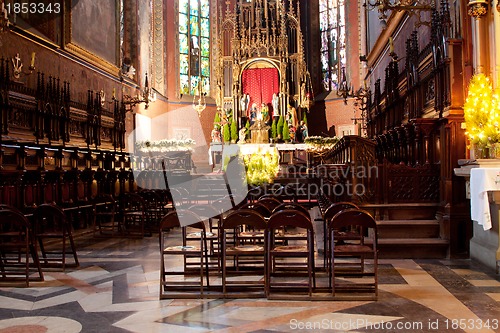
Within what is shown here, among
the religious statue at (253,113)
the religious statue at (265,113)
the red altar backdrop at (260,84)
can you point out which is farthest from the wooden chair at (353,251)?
the red altar backdrop at (260,84)

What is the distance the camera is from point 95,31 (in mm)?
16734

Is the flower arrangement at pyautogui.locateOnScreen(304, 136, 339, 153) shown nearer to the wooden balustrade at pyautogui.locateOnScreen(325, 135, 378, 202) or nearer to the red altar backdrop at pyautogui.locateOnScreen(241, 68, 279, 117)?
the red altar backdrop at pyautogui.locateOnScreen(241, 68, 279, 117)

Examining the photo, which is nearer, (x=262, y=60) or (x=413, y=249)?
(x=413, y=249)

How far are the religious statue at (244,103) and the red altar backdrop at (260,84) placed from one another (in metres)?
0.14

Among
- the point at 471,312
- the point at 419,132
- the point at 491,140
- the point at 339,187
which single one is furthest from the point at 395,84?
the point at 471,312

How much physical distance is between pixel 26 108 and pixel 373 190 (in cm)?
764

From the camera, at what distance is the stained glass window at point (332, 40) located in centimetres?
2736

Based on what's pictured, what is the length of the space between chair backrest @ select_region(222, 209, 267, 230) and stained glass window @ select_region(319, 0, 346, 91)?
885 inches

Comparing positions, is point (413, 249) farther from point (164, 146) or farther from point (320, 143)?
point (164, 146)

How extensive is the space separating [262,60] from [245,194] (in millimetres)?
16587

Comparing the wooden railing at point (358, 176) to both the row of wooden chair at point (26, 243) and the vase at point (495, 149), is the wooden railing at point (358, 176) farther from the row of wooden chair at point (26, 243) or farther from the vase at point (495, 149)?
the row of wooden chair at point (26, 243)

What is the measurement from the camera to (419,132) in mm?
10273

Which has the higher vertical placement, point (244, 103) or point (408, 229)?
point (244, 103)

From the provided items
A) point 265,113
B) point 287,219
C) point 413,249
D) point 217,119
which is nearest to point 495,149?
point 413,249
